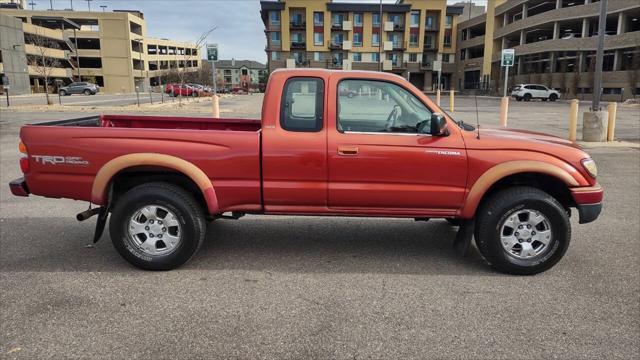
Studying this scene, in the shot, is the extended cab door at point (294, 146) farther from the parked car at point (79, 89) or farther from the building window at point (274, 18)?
the building window at point (274, 18)

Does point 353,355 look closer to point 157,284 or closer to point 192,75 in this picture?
point 157,284

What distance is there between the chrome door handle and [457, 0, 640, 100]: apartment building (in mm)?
49510

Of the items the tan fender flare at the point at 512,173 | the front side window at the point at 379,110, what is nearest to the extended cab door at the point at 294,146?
the front side window at the point at 379,110

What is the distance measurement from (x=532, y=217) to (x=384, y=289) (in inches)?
62.9

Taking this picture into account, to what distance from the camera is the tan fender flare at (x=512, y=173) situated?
4.30 m

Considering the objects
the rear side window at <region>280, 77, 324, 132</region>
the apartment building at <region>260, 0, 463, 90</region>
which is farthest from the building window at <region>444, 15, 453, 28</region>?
the rear side window at <region>280, 77, 324, 132</region>

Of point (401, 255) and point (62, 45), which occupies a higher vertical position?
point (62, 45)

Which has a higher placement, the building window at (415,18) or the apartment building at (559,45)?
the building window at (415,18)

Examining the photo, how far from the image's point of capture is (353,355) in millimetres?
3133

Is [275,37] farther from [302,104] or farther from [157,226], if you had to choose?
[157,226]

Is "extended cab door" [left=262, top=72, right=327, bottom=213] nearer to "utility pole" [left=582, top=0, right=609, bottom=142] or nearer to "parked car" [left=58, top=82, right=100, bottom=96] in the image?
"utility pole" [left=582, top=0, right=609, bottom=142]

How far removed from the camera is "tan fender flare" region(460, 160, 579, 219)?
430 cm

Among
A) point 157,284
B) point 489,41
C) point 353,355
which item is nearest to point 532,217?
point 353,355

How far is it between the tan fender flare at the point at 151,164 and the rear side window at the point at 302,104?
91cm
